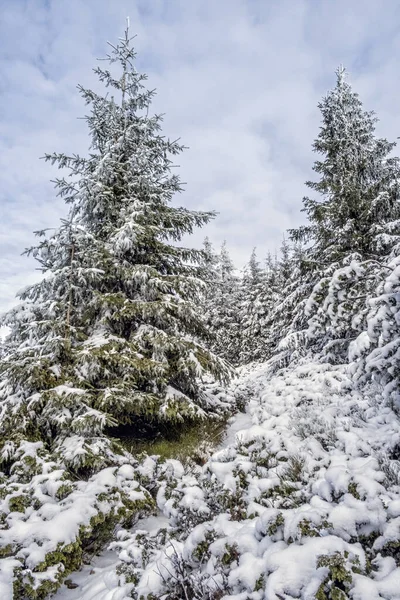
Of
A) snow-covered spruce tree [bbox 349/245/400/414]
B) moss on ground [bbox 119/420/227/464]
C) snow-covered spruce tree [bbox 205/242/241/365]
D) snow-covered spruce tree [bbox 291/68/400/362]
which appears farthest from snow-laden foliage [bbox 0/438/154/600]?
snow-covered spruce tree [bbox 205/242/241/365]

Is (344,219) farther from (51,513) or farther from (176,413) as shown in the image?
(51,513)

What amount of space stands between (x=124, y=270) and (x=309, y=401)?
16.6 feet

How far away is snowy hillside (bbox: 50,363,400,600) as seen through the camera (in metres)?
2.51

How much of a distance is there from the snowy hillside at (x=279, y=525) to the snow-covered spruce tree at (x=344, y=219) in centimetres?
358

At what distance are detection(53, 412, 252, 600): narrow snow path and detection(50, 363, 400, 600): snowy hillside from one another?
0.01 m

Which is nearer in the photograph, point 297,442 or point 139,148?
point 297,442

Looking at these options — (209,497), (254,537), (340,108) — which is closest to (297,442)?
(209,497)

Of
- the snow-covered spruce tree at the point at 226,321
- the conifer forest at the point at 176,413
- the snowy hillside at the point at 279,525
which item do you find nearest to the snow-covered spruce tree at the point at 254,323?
the snow-covered spruce tree at the point at 226,321

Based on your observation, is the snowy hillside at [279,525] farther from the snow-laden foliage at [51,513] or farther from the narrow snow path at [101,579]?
the snow-laden foliage at [51,513]

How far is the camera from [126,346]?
6.74m

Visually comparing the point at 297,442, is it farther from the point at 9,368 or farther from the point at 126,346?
the point at 9,368

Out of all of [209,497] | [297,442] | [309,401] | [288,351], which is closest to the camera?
[209,497]

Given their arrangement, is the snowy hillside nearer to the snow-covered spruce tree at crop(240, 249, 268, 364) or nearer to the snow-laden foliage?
the snow-laden foliage

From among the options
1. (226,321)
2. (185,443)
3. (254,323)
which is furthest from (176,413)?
(226,321)
